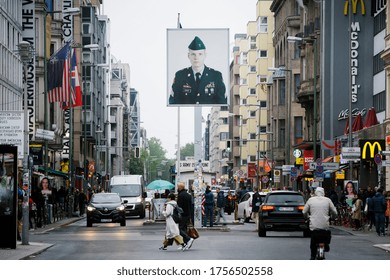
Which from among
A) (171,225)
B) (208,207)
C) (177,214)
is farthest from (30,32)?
(177,214)

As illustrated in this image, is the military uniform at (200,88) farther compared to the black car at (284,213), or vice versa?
the black car at (284,213)

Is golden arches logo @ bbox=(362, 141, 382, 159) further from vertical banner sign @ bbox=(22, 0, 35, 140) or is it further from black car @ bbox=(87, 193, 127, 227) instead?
vertical banner sign @ bbox=(22, 0, 35, 140)

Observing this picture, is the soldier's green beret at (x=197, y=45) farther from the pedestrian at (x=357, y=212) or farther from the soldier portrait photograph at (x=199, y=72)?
the pedestrian at (x=357, y=212)

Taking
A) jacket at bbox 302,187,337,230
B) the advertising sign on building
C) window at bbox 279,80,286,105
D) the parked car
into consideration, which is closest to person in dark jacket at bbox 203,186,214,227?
the parked car

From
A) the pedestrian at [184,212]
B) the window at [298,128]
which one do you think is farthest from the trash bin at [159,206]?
the window at [298,128]

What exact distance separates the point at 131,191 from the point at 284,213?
91.5ft

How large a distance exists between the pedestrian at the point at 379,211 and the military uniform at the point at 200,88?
9.90m

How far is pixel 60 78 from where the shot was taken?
53188 mm

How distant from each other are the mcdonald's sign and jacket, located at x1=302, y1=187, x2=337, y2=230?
102 feet

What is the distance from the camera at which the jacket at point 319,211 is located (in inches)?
837

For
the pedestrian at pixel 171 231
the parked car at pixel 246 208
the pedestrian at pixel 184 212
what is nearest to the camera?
the pedestrian at pixel 171 231

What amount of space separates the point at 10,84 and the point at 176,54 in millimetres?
34465
